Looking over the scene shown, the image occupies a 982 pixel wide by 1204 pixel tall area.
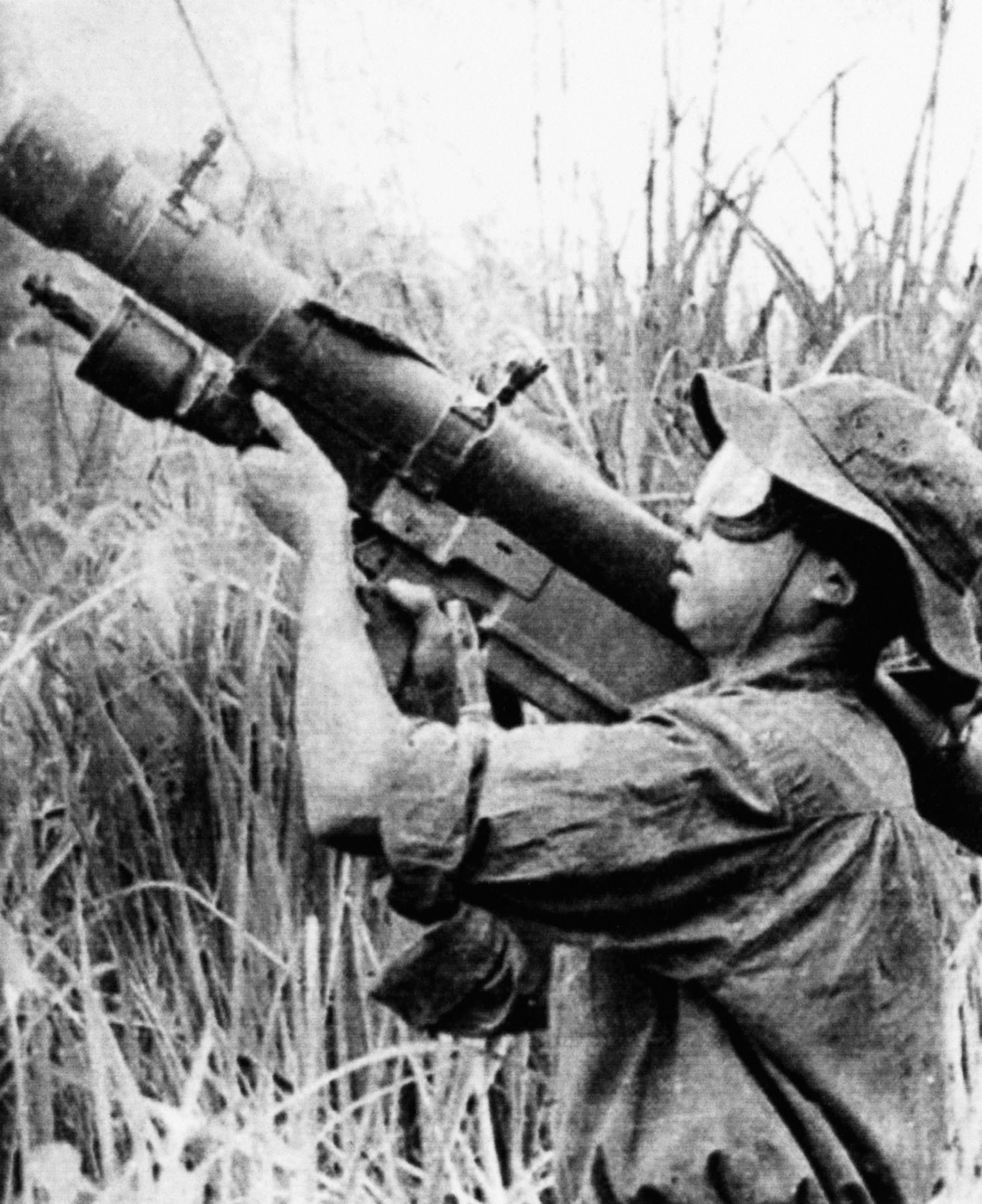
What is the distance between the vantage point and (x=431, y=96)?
6969 mm

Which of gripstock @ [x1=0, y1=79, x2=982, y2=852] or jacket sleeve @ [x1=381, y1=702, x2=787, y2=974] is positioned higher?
gripstock @ [x1=0, y1=79, x2=982, y2=852]

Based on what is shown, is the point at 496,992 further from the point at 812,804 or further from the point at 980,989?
the point at 980,989

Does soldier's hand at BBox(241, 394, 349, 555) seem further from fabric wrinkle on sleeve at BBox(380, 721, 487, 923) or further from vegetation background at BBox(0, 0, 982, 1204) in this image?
vegetation background at BBox(0, 0, 982, 1204)

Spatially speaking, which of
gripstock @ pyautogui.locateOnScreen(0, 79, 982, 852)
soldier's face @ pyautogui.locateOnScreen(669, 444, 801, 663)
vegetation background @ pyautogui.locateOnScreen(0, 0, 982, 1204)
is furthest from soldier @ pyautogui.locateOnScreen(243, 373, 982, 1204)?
vegetation background @ pyautogui.locateOnScreen(0, 0, 982, 1204)

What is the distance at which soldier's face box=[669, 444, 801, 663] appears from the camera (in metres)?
3.59

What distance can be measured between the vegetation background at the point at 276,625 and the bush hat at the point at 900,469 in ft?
4.91

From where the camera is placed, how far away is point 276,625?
548 centimetres

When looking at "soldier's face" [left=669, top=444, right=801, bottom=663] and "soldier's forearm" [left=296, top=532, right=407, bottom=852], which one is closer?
"soldier's forearm" [left=296, top=532, right=407, bottom=852]

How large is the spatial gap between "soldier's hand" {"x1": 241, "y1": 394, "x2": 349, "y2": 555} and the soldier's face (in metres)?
0.43

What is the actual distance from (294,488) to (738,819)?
68cm

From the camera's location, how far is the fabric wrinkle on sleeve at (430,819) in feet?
11.1

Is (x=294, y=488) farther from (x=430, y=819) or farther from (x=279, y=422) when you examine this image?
(x=430, y=819)

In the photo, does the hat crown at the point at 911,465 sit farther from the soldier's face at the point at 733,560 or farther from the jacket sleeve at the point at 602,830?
the jacket sleeve at the point at 602,830

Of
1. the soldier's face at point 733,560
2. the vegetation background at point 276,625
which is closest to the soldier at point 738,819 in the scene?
the soldier's face at point 733,560
